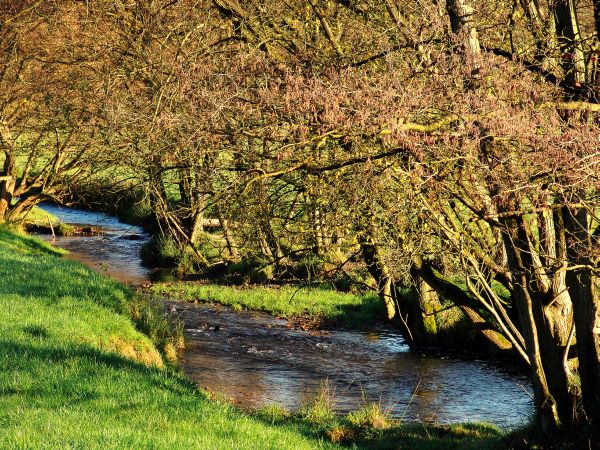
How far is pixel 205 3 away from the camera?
17656mm

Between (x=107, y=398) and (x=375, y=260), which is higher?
(x=375, y=260)

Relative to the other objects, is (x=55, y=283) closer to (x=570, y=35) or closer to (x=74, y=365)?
(x=74, y=365)

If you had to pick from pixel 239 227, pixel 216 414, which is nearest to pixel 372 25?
pixel 239 227

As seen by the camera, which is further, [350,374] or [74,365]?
[350,374]

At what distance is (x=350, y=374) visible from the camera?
17406mm

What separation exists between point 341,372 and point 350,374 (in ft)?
0.71

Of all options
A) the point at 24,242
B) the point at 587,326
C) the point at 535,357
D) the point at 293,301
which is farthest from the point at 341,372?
the point at 24,242

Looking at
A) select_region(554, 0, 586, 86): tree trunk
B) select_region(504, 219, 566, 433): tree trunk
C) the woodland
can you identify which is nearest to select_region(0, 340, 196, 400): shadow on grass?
the woodland

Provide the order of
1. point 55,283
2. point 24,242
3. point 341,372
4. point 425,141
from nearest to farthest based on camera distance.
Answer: point 425,141 < point 55,283 < point 341,372 < point 24,242

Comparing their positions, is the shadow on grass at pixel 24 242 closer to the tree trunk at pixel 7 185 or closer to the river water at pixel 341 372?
the tree trunk at pixel 7 185

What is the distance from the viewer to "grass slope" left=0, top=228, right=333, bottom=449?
841 cm

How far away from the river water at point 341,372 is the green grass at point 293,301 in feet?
2.40

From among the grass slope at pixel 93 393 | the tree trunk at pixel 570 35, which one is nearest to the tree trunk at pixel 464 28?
the tree trunk at pixel 570 35

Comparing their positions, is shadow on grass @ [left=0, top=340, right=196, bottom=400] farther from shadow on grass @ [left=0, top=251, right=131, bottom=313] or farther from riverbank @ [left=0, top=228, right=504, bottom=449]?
shadow on grass @ [left=0, top=251, right=131, bottom=313]
